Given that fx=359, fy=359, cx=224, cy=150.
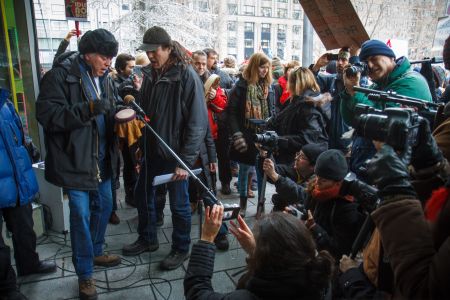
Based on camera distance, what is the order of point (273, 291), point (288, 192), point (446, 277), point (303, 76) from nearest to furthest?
point (446, 277) → point (273, 291) → point (288, 192) → point (303, 76)

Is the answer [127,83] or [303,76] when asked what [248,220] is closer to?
[303,76]

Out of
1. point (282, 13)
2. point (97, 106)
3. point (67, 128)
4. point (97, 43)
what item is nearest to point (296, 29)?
point (282, 13)

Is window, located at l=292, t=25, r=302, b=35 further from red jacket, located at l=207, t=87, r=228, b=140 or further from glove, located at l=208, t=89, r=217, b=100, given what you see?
glove, located at l=208, t=89, r=217, b=100

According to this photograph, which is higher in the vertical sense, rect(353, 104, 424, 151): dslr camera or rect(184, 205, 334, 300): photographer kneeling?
rect(353, 104, 424, 151): dslr camera

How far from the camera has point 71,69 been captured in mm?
2627

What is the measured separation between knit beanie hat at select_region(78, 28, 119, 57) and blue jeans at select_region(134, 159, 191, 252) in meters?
1.05

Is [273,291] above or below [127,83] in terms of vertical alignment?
below

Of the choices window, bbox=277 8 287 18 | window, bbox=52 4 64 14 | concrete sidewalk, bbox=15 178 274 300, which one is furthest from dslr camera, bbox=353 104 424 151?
window, bbox=277 8 287 18

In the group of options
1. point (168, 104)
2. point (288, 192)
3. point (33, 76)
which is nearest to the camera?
point (288, 192)

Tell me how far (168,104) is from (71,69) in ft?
2.64

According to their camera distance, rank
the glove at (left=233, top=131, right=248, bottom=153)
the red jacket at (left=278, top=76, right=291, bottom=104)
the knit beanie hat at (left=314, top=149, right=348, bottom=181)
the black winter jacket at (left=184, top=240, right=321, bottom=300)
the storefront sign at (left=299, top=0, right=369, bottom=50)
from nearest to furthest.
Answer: the black winter jacket at (left=184, top=240, right=321, bottom=300)
the knit beanie hat at (left=314, top=149, right=348, bottom=181)
the storefront sign at (left=299, top=0, right=369, bottom=50)
the glove at (left=233, top=131, right=248, bottom=153)
the red jacket at (left=278, top=76, right=291, bottom=104)

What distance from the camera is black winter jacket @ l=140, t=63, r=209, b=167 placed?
3.05 m

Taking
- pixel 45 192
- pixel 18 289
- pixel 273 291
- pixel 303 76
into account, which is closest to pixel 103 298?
pixel 18 289

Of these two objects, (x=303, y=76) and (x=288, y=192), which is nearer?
(x=288, y=192)
